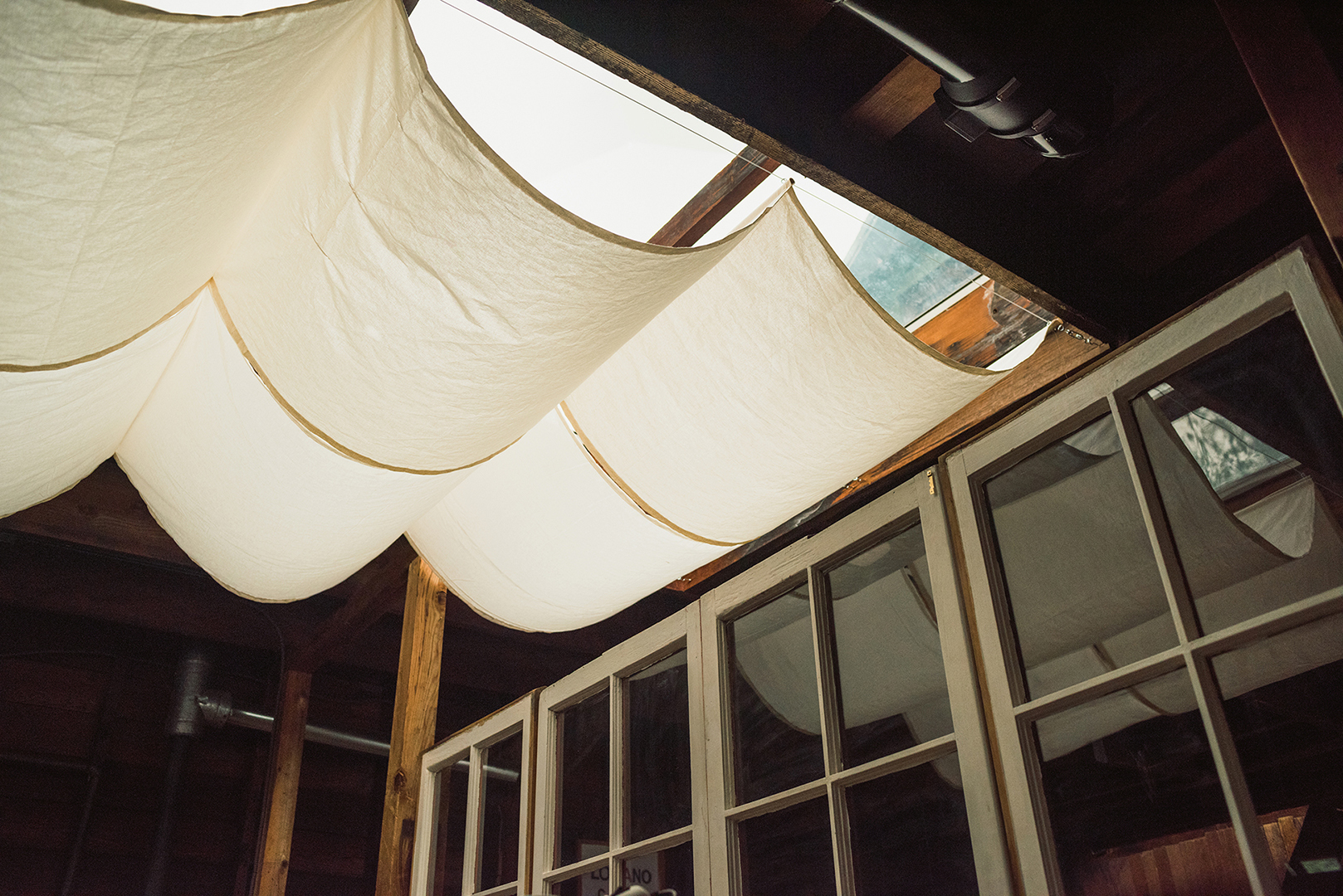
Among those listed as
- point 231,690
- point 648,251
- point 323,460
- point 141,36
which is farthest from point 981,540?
point 231,690

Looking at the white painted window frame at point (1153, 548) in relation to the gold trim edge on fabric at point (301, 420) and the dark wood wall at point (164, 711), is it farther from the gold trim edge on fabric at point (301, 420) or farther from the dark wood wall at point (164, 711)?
the dark wood wall at point (164, 711)

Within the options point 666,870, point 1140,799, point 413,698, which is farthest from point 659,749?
point 1140,799

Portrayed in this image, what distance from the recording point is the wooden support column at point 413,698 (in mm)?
3221

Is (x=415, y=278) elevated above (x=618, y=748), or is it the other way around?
(x=415, y=278)

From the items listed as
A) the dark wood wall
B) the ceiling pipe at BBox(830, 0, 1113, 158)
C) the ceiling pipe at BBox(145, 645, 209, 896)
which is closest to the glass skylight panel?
the ceiling pipe at BBox(830, 0, 1113, 158)

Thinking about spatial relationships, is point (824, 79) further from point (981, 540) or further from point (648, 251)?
point (981, 540)

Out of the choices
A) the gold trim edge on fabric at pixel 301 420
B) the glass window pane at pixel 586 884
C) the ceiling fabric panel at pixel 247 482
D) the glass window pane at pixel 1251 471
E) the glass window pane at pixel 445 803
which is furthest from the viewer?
the glass window pane at pixel 445 803

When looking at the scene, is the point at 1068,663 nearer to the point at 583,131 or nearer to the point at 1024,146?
the point at 1024,146

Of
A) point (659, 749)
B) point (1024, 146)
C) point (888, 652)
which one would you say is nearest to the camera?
point (1024, 146)

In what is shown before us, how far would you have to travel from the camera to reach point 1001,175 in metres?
1.85

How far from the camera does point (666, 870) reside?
2439 millimetres

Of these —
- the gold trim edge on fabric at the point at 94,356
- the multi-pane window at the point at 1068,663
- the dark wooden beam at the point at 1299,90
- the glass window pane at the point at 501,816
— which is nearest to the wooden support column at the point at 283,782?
the glass window pane at the point at 501,816

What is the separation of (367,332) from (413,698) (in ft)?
6.41

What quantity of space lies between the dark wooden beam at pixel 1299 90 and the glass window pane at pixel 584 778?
2.14 meters
